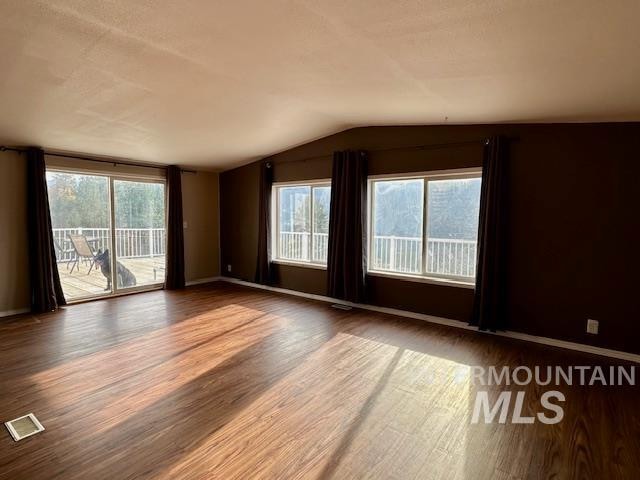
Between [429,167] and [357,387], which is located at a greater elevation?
[429,167]

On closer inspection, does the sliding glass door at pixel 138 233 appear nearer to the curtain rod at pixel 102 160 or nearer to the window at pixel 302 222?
the curtain rod at pixel 102 160

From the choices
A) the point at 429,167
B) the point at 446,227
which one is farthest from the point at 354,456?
the point at 429,167

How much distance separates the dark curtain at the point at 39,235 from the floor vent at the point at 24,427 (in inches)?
117

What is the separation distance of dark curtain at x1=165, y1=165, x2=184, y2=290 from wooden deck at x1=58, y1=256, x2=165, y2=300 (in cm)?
27

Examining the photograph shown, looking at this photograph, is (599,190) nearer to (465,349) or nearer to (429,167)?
(429,167)

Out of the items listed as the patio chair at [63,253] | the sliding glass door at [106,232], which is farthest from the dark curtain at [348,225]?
the patio chair at [63,253]

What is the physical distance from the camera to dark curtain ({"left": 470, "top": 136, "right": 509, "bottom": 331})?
3.64 m

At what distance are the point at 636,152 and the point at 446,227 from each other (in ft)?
6.11

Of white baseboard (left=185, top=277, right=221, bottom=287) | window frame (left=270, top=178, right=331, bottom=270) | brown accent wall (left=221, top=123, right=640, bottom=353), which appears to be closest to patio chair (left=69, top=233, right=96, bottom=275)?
white baseboard (left=185, top=277, right=221, bottom=287)

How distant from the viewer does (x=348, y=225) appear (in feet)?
15.8

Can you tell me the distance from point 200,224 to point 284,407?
5.03m

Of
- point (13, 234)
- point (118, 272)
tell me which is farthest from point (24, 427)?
point (118, 272)

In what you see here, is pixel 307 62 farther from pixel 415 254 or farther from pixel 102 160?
pixel 102 160

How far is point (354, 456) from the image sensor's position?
185 cm
